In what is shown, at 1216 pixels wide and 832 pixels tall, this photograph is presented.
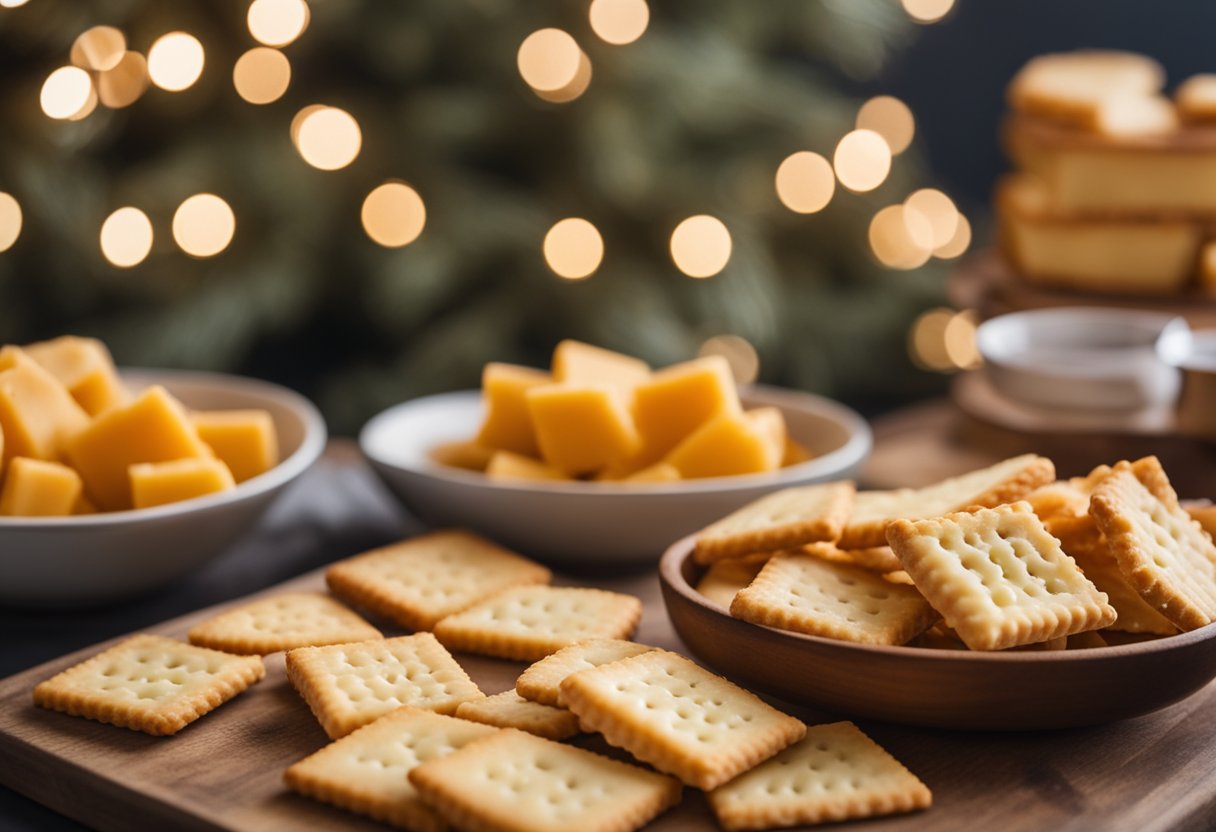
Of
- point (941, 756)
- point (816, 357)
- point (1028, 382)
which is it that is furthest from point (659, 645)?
point (816, 357)

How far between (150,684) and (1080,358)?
3.94 feet

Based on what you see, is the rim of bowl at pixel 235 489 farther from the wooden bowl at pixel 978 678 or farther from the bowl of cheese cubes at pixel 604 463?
the wooden bowl at pixel 978 678

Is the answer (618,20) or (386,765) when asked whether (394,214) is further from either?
(386,765)

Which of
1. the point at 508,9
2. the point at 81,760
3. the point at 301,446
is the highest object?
the point at 508,9

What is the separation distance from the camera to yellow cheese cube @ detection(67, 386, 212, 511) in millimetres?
1346

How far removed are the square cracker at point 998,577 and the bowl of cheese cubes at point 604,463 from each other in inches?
15.0

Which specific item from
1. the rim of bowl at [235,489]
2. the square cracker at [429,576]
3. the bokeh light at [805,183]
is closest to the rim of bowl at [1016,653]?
the square cracker at [429,576]

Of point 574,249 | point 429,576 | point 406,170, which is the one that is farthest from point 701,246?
point 429,576

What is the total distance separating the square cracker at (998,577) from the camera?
99 cm

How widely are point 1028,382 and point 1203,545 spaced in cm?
59

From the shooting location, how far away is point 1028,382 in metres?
1.73

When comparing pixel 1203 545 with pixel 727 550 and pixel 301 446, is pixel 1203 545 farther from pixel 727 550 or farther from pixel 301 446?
pixel 301 446

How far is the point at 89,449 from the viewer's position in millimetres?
1352

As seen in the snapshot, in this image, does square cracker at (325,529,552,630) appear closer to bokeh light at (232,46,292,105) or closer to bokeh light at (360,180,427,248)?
bokeh light at (360,180,427,248)
